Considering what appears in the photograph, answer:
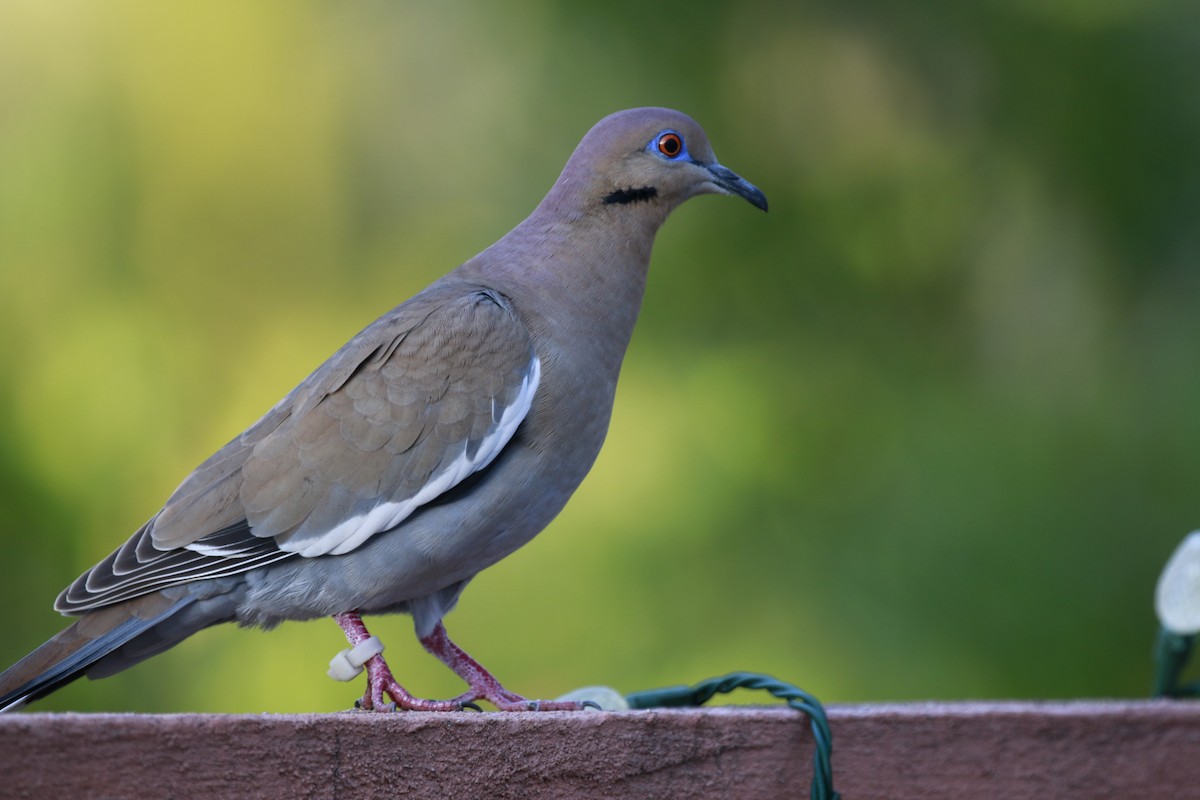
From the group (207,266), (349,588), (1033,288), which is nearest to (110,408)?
(207,266)

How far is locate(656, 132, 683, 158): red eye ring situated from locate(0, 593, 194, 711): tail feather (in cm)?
134

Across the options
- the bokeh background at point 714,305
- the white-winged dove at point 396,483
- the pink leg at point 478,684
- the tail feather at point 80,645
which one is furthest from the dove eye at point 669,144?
the bokeh background at point 714,305

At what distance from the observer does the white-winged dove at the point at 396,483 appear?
248 cm

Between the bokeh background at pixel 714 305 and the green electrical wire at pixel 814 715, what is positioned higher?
the bokeh background at pixel 714 305

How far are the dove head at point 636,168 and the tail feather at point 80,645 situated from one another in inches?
45.3

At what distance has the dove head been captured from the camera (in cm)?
285

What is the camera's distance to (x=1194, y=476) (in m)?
5.13

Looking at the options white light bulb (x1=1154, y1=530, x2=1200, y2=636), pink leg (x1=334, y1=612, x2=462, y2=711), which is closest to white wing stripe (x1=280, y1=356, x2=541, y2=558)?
pink leg (x1=334, y1=612, x2=462, y2=711)

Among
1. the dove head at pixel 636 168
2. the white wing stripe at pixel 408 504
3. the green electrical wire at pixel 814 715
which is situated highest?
the dove head at pixel 636 168

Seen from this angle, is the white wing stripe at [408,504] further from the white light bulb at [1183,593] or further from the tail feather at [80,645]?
the white light bulb at [1183,593]

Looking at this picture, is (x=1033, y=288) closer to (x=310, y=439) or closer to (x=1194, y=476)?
(x=1194, y=476)

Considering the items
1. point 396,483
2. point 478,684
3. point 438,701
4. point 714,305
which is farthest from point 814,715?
point 714,305

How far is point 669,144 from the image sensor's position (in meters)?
2.92

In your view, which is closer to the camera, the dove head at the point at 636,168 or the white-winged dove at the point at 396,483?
the white-winged dove at the point at 396,483
